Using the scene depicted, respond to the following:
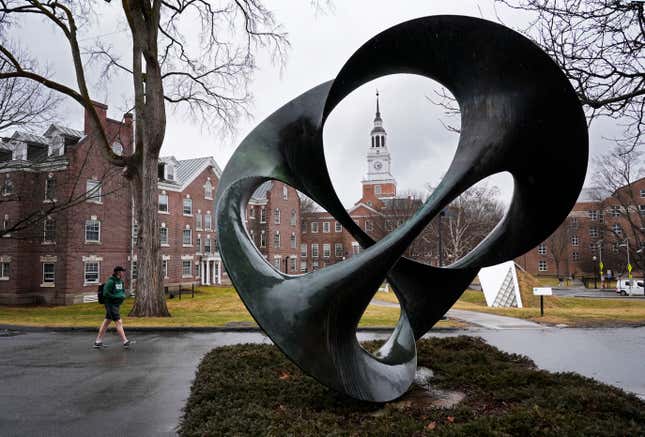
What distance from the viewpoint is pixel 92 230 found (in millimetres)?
32562

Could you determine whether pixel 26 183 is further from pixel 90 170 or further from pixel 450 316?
pixel 450 316

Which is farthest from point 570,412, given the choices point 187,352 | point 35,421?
point 187,352

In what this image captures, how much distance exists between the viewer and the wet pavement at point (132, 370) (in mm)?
6244

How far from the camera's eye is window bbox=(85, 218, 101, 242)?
32.2m

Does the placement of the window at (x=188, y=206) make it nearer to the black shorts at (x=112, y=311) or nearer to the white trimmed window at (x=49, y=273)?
the white trimmed window at (x=49, y=273)

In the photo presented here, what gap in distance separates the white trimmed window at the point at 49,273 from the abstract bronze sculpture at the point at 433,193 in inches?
1190

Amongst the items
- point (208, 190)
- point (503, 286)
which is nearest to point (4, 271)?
point (208, 190)

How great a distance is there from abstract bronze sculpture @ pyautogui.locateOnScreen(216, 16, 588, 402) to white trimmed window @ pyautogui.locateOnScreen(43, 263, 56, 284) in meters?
30.2

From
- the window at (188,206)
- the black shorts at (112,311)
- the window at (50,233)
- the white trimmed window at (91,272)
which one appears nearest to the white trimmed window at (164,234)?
the window at (188,206)

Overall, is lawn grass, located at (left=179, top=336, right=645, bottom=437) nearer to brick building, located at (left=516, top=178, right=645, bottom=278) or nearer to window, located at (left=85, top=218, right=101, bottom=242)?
window, located at (left=85, top=218, right=101, bottom=242)

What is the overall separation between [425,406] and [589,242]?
70.8 meters

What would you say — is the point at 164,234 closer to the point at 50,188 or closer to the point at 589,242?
the point at 50,188

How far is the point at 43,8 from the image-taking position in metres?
17.9

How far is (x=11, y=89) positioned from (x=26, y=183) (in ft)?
38.5
